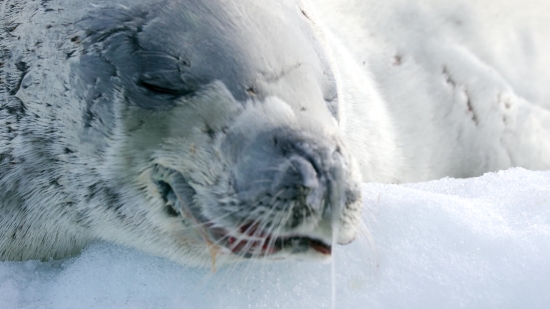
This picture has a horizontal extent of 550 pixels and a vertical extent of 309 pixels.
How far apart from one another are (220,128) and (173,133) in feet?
0.46

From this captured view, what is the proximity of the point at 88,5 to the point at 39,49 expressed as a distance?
0.67ft

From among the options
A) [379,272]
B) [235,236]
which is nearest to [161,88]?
[235,236]

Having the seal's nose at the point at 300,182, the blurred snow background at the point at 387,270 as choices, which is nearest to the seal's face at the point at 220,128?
the seal's nose at the point at 300,182

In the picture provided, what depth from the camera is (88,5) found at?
2.02 m

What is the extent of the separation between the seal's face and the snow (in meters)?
0.14

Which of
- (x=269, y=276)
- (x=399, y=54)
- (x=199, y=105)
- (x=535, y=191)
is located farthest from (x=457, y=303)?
(x=399, y=54)

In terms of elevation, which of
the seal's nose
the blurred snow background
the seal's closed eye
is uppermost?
the seal's nose

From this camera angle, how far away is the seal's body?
1676 mm

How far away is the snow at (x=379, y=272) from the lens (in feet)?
6.24

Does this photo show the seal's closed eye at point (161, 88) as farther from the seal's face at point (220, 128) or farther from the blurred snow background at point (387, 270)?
the blurred snow background at point (387, 270)

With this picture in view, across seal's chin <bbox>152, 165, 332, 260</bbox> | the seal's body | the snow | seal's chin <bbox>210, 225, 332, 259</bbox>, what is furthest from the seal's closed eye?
the snow

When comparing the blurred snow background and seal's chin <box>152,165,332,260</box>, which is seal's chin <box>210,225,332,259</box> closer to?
seal's chin <box>152,165,332,260</box>

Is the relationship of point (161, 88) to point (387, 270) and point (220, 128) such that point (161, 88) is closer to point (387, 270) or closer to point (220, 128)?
point (220, 128)

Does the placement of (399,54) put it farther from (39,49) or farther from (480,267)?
(39,49)
